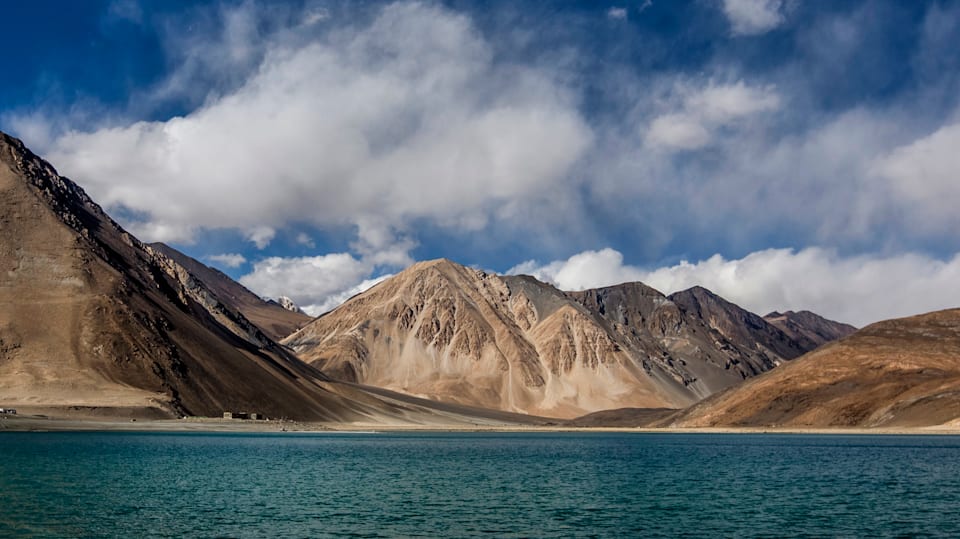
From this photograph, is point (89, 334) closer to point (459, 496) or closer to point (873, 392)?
point (459, 496)

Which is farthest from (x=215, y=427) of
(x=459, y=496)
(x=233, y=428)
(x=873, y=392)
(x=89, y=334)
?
(x=873, y=392)

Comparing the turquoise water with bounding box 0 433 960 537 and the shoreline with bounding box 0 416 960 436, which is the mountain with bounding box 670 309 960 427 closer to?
the shoreline with bounding box 0 416 960 436

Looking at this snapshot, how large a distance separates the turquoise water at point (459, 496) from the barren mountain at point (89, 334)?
54.9 meters

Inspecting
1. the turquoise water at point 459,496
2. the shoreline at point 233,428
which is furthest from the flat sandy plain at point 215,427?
the turquoise water at point 459,496

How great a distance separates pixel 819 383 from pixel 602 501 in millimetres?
157996

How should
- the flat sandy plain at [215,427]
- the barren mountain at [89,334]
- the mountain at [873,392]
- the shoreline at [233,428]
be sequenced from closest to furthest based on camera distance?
the flat sandy plain at [215,427] < the shoreline at [233,428] < the barren mountain at [89,334] < the mountain at [873,392]

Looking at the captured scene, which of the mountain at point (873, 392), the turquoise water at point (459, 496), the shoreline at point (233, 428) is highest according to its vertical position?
the mountain at point (873, 392)

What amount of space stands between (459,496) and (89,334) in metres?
123

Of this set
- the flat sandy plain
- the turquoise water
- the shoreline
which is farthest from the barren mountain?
the turquoise water

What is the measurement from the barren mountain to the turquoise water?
54929 mm

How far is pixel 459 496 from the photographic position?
171 feet

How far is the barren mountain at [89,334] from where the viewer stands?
142 metres

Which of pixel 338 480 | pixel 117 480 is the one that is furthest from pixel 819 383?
pixel 117 480

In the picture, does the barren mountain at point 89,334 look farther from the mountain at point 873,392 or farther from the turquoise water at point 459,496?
the mountain at point 873,392
